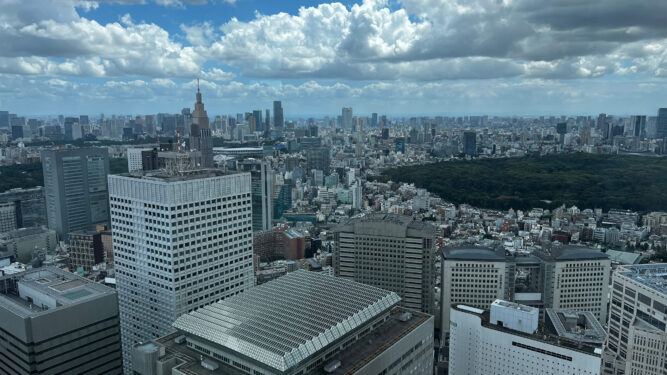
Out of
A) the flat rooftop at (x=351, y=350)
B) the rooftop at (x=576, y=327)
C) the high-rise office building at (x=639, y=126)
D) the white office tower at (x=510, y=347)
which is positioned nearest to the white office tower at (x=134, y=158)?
the flat rooftop at (x=351, y=350)

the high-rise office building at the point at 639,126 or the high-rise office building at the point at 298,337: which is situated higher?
the high-rise office building at the point at 639,126

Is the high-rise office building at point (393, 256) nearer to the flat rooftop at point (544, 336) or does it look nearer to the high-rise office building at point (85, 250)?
the flat rooftop at point (544, 336)

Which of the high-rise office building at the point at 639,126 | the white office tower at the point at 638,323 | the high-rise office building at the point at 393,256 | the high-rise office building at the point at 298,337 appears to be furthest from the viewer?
the high-rise office building at the point at 639,126

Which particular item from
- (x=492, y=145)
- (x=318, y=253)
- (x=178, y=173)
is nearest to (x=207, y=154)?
(x=318, y=253)

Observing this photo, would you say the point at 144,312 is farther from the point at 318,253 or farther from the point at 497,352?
the point at 318,253

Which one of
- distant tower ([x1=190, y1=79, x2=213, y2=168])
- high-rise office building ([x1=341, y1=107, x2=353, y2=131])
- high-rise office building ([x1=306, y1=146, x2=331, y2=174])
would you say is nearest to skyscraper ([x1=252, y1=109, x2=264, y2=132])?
high-rise office building ([x1=341, y1=107, x2=353, y2=131])

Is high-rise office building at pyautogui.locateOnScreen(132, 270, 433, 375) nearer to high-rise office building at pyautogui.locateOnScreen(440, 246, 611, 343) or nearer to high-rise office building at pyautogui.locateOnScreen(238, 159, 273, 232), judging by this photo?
high-rise office building at pyautogui.locateOnScreen(440, 246, 611, 343)
